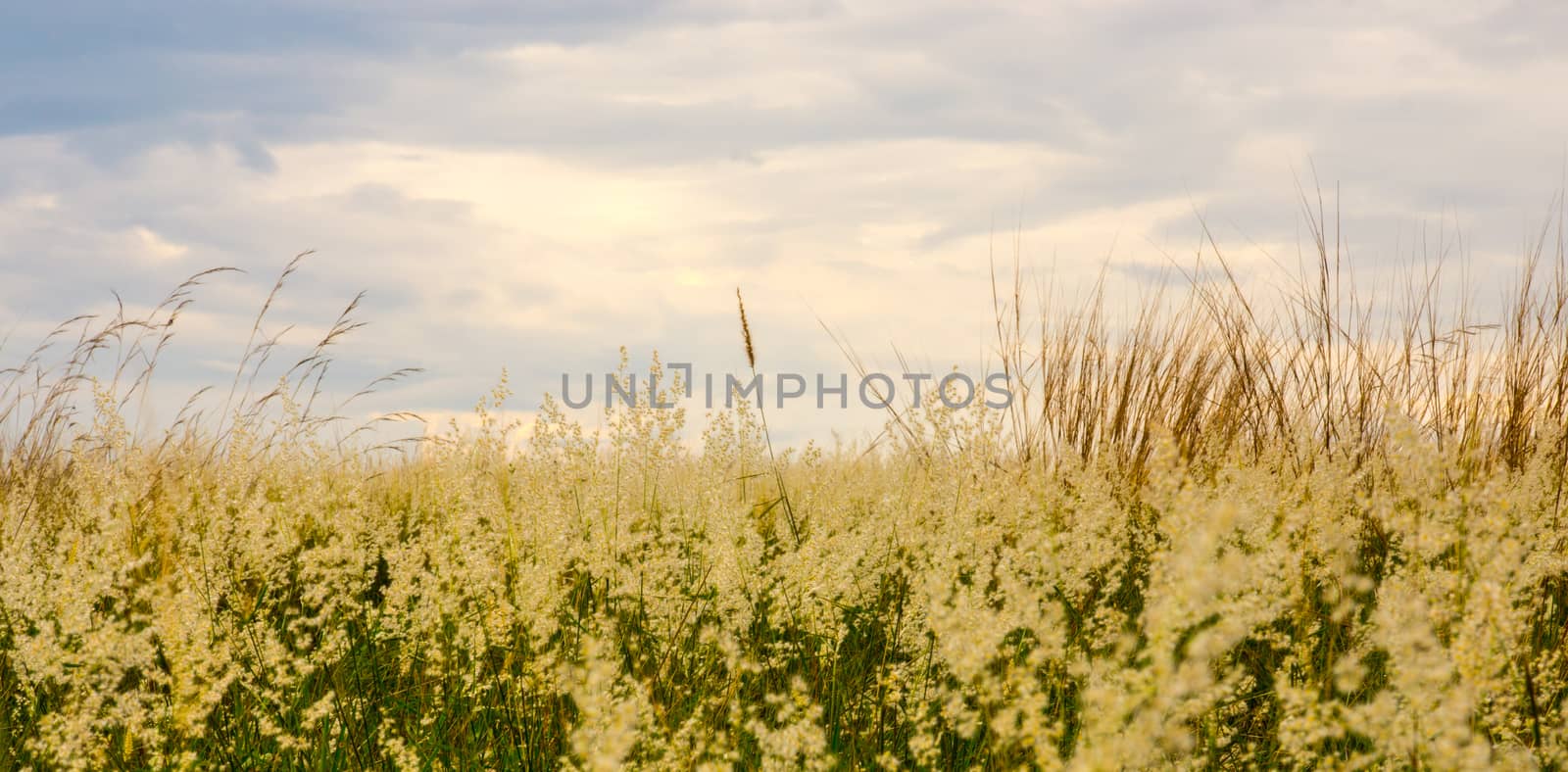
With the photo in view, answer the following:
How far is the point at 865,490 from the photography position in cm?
480

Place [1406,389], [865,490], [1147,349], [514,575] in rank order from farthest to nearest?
[1147,349]
[1406,389]
[865,490]
[514,575]

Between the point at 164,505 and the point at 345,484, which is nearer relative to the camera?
the point at 164,505

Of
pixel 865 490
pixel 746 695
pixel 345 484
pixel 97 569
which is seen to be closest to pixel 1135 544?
pixel 865 490

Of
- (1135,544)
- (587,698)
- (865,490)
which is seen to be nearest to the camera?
(587,698)

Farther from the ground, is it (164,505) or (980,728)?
(164,505)

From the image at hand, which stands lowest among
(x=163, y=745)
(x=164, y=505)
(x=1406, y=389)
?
(x=163, y=745)

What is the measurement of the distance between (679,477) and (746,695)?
1.13 metres

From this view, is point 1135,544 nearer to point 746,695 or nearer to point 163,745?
point 746,695

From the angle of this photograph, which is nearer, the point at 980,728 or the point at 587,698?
the point at 587,698

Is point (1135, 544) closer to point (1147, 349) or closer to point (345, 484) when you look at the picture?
point (1147, 349)

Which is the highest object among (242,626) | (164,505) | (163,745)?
(164,505)

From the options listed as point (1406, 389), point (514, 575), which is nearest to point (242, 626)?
point (514, 575)

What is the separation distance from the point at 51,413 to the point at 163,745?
4.50 m

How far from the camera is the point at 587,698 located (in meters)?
1.40
